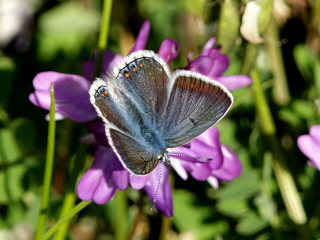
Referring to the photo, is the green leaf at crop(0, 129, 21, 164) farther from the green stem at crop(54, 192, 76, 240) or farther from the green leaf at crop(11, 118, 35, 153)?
the green stem at crop(54, 192, 76, 240)

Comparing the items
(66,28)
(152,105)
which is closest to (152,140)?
(152,105)


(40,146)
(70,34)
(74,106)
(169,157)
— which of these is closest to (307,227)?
(169,157)

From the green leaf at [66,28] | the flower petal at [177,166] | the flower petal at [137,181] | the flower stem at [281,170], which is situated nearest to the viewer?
the flower petal at [137,181]

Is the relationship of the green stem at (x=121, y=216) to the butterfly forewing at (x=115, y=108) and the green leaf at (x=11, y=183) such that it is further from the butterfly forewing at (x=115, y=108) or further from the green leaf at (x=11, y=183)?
the butterfly forewing at (x=115, y=108)

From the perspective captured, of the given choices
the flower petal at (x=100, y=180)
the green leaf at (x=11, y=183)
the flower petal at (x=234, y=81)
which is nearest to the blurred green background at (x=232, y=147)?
the green leaf at (x=11, y=183)

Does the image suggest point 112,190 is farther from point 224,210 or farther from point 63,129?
point 63,129

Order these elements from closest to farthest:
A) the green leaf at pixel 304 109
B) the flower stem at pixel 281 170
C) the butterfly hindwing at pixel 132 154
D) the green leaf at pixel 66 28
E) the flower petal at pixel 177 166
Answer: the butterfly hindwing at pixel 132 154
the flower petal at pixel 177 166
the flower stem at pixel 281 170
the green leaf at pixel 304 109
the green leaf at pixel 66 28

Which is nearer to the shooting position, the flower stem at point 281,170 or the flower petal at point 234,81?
the flower petal at point 234,81
